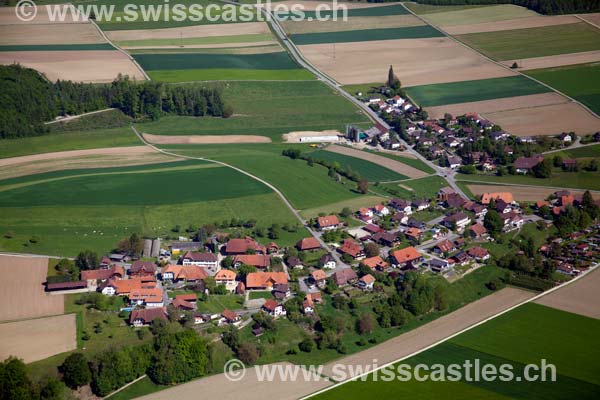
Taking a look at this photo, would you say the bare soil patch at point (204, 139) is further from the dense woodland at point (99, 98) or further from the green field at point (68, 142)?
the dense woodland at point (99, 98)

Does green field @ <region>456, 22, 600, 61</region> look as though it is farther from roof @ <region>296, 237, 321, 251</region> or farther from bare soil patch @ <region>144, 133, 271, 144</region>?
roof @ <region>296, 237, 321, 251</region>

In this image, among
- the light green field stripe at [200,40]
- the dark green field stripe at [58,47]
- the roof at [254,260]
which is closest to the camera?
the roof at [254,260]

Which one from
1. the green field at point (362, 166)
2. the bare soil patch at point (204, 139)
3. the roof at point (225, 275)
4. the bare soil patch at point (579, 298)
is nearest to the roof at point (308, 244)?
the roof at point (225, 275)

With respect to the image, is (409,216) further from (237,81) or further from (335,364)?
(237,81)

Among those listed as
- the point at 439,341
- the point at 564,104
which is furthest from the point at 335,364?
the point at 564,104

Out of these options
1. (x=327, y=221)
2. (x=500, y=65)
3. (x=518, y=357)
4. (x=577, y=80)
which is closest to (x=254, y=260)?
(x=327, y=221)

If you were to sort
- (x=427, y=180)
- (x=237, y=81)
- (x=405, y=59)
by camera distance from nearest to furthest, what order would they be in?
(x=427, y=180) < (x=237, y=81) < (x=405, y=59)
